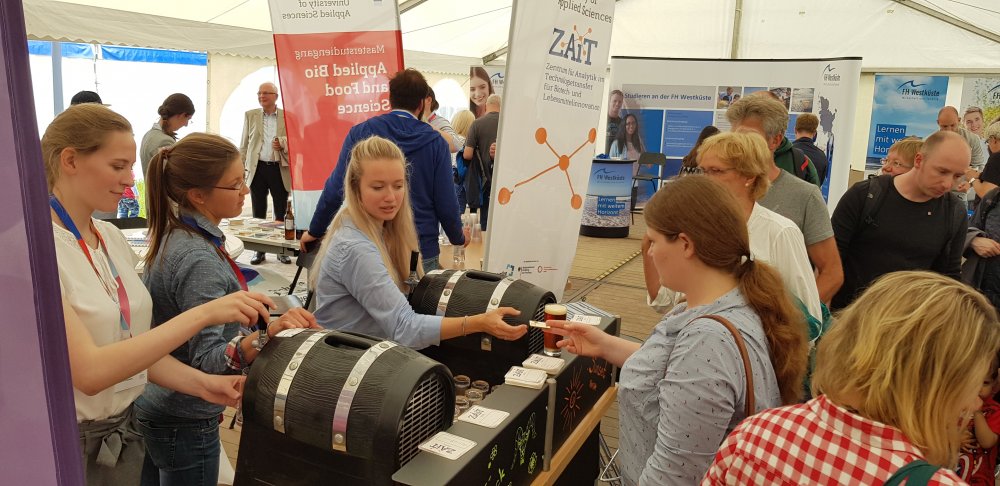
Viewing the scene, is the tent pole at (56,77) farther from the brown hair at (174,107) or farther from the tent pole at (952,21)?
the tent pole at (952,21)

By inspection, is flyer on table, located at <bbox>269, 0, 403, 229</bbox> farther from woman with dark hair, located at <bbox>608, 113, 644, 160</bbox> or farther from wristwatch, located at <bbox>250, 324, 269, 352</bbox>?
woman with dark hair, located at <bbox>608, 113, 644, 160</bbox>

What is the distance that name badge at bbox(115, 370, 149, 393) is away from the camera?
4.91ft

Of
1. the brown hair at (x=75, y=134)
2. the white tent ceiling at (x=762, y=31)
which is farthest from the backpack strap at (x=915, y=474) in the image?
the white tent ceiling at (x=762, y=31)

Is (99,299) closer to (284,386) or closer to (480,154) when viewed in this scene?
(284,386)

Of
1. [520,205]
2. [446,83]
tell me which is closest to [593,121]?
[520,205]

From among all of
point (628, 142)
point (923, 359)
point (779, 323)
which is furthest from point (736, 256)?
point (628, 142)

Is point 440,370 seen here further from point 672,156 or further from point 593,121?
point 672,156

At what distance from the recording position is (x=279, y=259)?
277 inches

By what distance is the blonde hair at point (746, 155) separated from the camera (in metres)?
2.31

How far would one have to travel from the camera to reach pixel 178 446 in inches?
70.5

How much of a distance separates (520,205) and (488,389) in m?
1.30

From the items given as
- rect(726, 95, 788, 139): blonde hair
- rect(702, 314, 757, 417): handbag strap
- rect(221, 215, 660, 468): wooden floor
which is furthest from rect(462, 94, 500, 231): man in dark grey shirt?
rect(702, 314, 757, 417): handbag strap

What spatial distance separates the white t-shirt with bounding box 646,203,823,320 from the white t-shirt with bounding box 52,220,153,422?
1.84 m

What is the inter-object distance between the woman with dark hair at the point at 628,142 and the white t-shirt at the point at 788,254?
28.3 ft
